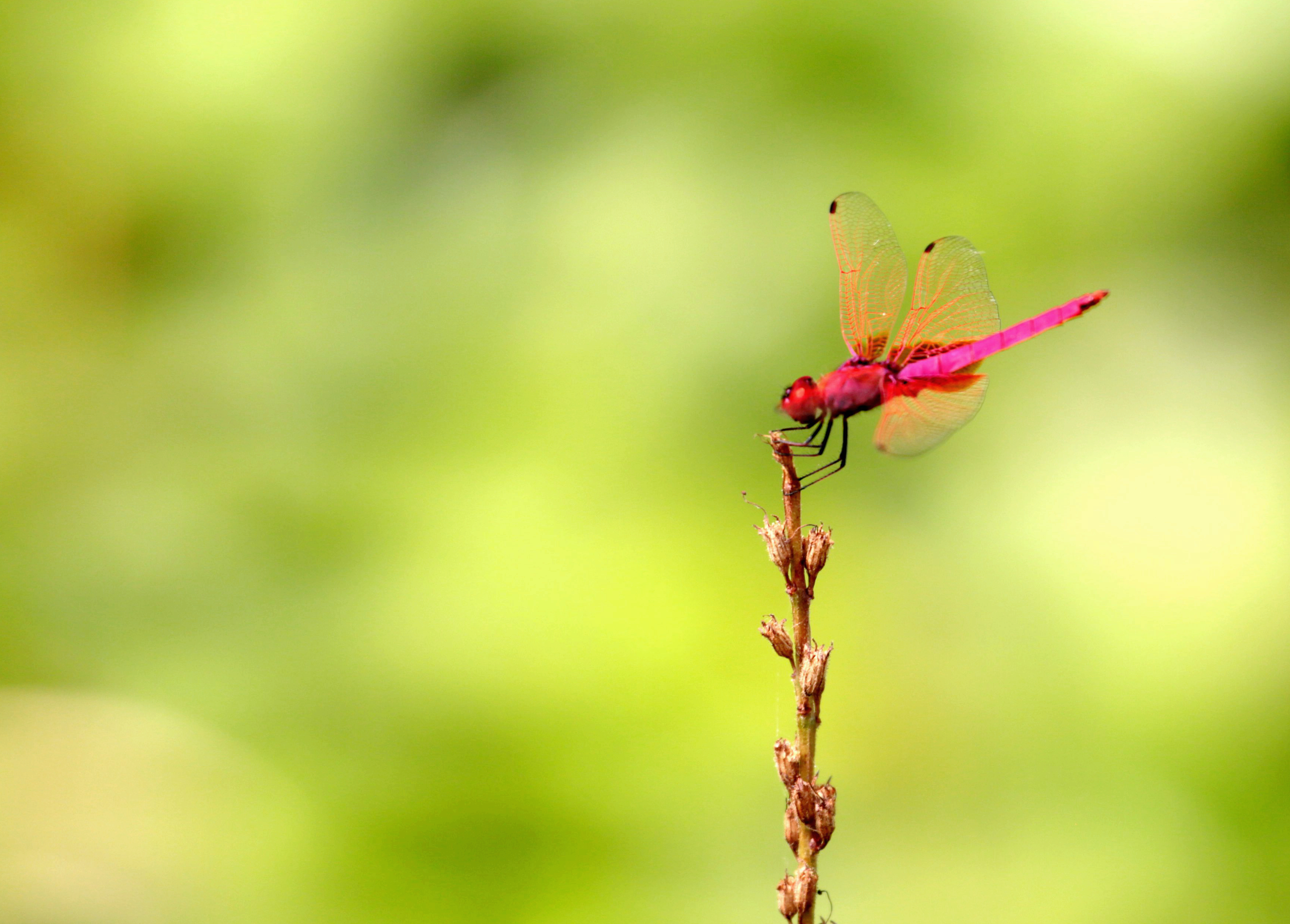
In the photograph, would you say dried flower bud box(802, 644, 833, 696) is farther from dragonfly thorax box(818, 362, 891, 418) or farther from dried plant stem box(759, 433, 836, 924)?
dragonfly thorax box(818, 362, 891, 418)

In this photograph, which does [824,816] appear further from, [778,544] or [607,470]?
[607,470]

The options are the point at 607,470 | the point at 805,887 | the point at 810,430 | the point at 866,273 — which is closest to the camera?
the point at 805,887

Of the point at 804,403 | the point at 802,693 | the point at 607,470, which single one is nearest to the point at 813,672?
the point at 802,693

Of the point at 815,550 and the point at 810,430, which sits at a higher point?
the point at 810,430

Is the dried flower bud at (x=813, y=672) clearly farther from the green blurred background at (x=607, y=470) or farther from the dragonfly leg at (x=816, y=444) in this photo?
the green blurred background at (x=607, y=470)

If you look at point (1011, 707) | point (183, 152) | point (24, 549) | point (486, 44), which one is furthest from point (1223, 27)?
point (24, 549)

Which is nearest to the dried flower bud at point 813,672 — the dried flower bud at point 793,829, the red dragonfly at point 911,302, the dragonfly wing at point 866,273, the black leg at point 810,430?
the dried flower bud at point 793,829

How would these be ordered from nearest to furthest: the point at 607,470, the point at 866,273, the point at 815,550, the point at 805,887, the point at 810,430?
the point at 805,887
the point at 815,550
the point at 810,430
the point at 866,273
the point at 607,470
